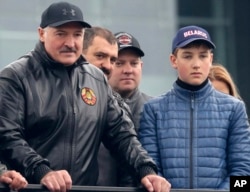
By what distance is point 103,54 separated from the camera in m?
9.84

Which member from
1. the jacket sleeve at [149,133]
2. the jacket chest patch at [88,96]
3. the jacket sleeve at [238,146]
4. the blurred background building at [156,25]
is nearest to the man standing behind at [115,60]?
the jacket sleeve at [149,133]

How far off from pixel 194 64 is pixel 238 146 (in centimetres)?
61

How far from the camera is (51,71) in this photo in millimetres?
8633

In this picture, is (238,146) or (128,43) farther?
(128,43)

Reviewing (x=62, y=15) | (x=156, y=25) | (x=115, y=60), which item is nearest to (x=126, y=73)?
(x=115, y=60)

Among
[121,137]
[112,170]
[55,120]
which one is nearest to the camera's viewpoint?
[55,120]

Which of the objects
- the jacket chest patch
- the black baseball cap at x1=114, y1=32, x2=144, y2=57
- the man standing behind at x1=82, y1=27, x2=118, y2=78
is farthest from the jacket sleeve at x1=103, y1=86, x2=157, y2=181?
the black baseball cap at x1=114, y1=32, x2=144, y2=57

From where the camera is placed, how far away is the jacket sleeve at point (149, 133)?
8.99 meters

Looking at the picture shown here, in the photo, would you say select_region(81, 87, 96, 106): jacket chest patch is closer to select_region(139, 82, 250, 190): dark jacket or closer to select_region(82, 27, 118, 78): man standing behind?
select_region(139, 82, 250, 190): dark jacket

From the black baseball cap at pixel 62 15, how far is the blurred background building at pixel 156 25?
1115 centimetres

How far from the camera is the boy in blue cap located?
29.2 ft

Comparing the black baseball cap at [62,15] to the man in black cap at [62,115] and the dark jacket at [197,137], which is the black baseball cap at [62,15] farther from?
the dark jacket at [197,137]

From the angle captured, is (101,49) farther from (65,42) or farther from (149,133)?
(65,42)

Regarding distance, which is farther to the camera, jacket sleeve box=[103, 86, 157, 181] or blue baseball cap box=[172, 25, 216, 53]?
blue baseball cap box=[172, 25, 216, 53]
